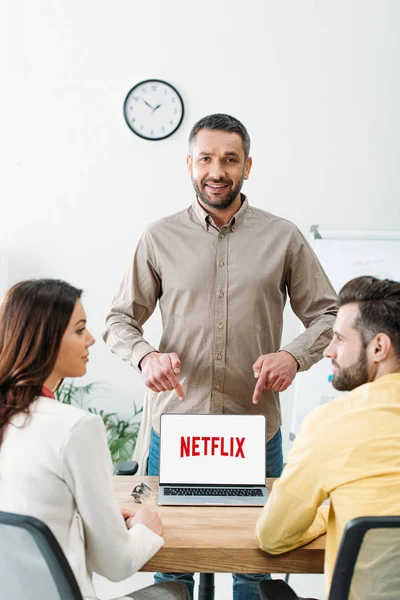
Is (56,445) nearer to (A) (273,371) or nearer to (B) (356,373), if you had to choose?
(B) (356,373)

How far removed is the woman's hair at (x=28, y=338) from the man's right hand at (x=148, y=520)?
442 mm

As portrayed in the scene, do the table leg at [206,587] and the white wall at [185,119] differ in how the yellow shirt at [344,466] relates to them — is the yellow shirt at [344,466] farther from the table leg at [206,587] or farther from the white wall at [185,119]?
the white wall at [185,119]

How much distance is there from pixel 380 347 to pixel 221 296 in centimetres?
82

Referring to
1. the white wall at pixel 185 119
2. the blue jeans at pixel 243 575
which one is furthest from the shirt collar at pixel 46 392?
the white wall at pixel 185 119

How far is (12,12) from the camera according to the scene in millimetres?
4039

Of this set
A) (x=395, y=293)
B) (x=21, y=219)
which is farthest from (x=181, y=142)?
(x=395, y=293)

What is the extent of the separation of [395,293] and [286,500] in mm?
512

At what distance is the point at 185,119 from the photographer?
4.08 meters

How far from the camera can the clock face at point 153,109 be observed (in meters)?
4.05

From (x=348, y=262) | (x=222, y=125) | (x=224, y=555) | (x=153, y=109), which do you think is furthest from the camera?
(x=153, y=109)

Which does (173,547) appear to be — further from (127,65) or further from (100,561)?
(127,65)

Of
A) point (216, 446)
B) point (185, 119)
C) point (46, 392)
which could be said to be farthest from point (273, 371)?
point (185, 119)

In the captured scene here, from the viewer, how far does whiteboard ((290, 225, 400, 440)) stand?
3.84 metres

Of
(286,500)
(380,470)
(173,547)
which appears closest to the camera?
(380,470)
